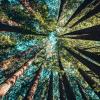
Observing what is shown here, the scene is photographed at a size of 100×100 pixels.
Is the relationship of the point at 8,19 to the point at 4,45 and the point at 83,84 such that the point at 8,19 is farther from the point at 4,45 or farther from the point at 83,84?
the point at 83,84

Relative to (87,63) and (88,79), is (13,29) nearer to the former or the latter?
(87,63)

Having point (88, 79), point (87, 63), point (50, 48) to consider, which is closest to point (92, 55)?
point (87, 63)

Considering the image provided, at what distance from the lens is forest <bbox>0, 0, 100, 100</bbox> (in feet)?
43.1

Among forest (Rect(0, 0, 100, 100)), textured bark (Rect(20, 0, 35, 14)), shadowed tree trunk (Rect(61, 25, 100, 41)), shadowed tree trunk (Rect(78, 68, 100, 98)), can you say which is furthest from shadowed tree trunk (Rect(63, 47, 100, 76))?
textured bark (Rect(20, 0, 35, 14))

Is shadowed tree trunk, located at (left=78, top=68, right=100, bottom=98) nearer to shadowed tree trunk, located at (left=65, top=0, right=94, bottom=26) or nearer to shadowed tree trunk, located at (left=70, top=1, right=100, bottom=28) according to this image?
shadowed tree trunk, located at (left=70, top=1, right=100, bottom=28)

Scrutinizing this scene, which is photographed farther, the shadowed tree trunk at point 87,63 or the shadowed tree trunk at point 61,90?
the shadowed tree trunk at point 61,90

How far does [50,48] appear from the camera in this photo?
1698cm

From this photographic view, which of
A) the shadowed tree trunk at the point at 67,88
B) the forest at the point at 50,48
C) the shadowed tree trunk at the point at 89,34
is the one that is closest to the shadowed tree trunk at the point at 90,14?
the forest at the point at 50,48

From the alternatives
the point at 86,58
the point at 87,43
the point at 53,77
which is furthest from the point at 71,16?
the point at 53,77

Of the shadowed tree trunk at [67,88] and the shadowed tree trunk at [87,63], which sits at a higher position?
the shadowed tree trunk at [87,63]

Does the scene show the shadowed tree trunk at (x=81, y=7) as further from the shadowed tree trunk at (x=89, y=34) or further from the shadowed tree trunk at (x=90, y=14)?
the shadowed tree trunk at (x=89, y=34)

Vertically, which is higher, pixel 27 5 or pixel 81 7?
pixel 27 5

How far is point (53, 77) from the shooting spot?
15.6 m

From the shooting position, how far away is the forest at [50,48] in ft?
43.1
